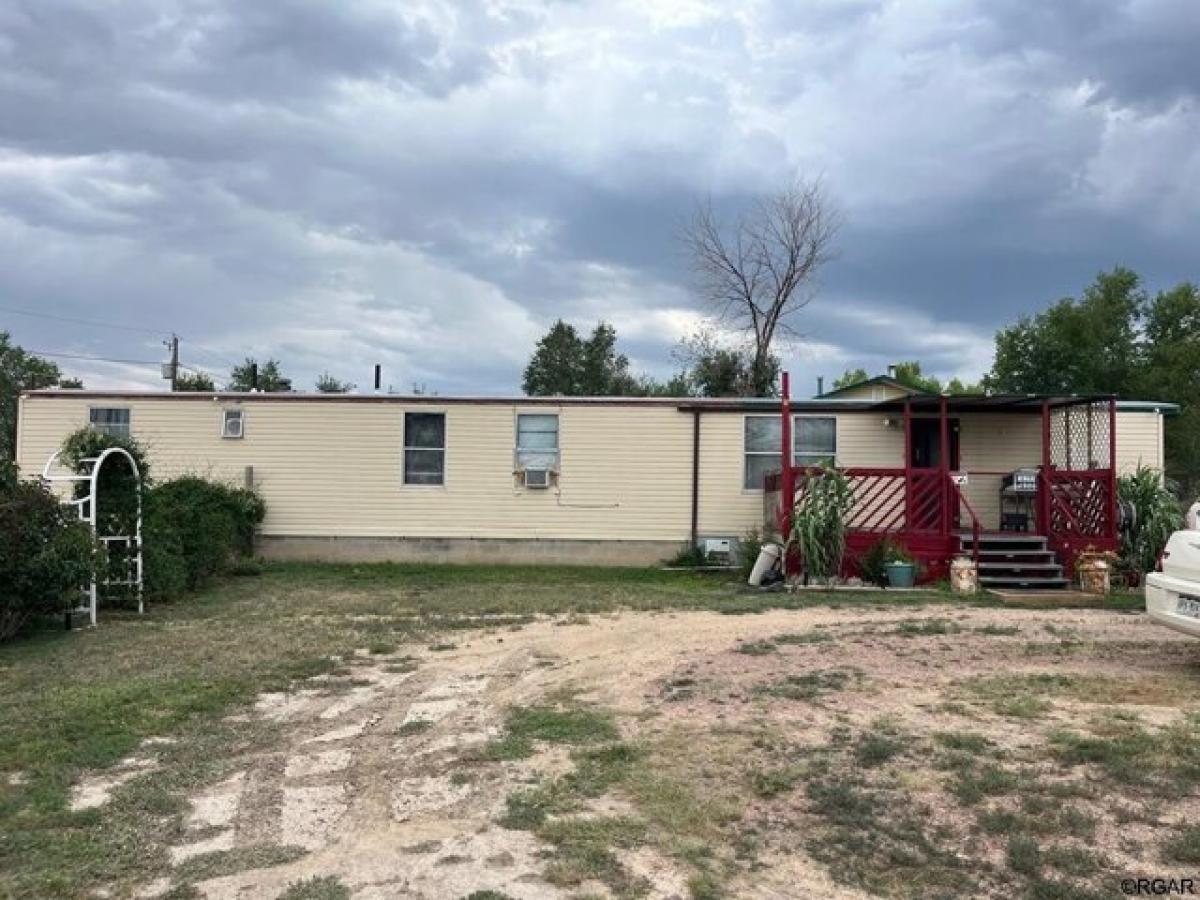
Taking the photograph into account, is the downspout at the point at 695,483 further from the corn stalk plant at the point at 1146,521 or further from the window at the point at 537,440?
the corn stalk plant at the point at 1146,521

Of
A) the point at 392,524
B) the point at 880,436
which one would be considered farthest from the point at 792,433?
the point at 392,524

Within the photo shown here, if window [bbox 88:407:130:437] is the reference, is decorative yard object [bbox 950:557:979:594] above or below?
below

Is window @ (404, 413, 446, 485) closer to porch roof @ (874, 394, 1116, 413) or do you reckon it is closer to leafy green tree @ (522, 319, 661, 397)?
porch roof @ (874, 394, 1116, 413)

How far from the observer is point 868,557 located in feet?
39.6

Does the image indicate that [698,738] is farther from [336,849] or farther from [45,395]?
[45,395]

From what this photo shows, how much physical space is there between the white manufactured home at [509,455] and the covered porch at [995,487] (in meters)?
0.07

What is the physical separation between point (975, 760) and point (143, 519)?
28.9 ft

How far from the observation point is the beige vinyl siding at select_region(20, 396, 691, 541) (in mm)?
14773

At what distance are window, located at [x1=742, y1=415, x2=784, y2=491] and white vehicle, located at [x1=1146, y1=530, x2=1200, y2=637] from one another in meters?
8.26

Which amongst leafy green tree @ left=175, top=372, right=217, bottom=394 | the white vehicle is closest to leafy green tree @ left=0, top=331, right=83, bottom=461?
leafy green tree @ left=175, top=372, right=217, bottom=394

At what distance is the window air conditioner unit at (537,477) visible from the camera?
48.4 feet

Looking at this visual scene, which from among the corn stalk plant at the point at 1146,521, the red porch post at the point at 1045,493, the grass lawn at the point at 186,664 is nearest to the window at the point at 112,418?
the grass lawn at the point at 186,664

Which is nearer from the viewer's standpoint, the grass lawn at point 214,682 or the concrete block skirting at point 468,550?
the grass lawn at point 214,682

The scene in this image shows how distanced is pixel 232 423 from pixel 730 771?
12.8 metres
